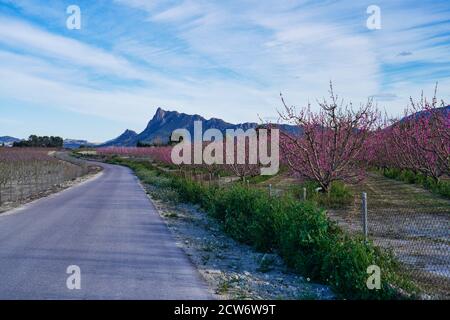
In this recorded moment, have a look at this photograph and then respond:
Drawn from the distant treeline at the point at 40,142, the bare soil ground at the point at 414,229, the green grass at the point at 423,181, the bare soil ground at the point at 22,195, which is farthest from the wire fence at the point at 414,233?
the distant treeline at the point at 40,142

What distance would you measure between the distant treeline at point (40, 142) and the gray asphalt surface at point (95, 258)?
4279 inches

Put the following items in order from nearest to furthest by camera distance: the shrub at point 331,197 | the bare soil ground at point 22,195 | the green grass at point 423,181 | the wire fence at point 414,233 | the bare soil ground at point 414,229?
the wire fence at point 414,233, the bare soil ground at point 414,229, the shrub at point 331,197, the green grass at point 423,181, the bare soil ground at point 22,195

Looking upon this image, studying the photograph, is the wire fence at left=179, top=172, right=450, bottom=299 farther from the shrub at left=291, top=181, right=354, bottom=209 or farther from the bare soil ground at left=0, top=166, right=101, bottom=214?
the bare soil ground at left=0, top=166, right=101, bottom=214

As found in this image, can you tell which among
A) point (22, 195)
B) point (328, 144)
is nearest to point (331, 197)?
point (328, 144)

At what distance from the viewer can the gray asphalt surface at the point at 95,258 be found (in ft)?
21.5

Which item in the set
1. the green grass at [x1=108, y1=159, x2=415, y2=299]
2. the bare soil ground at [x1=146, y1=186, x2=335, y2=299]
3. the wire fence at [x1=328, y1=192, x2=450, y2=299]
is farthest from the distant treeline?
the green grass at [x1=108, y1=159, x2=415, y2=299]

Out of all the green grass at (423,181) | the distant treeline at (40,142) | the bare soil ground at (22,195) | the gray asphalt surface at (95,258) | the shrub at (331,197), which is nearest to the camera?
the gray asphalt surface at (95,258)

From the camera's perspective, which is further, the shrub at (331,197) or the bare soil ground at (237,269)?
the shrub at (331,197)

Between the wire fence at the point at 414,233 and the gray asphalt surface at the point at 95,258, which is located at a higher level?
the wire fence at the point at 414,233

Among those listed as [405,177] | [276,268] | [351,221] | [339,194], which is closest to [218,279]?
[276,268]

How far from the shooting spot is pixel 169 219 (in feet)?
49.0

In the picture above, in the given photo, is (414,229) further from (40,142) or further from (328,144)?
(40,142)

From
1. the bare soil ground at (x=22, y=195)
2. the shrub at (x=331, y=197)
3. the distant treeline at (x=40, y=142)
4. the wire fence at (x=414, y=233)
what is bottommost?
the bare soil ground at (x=22, y=195)

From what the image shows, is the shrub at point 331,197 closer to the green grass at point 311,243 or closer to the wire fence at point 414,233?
the wire fence at point 414,233
